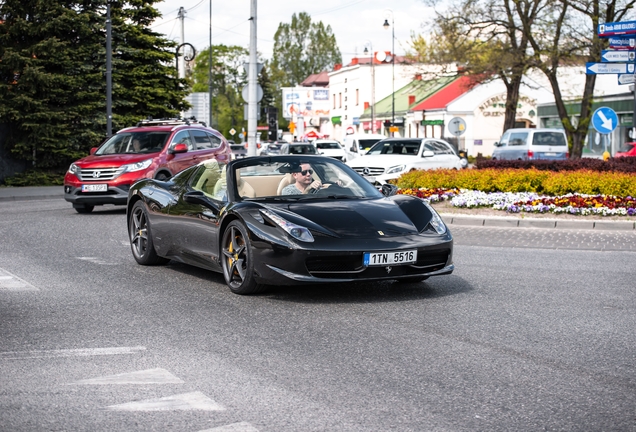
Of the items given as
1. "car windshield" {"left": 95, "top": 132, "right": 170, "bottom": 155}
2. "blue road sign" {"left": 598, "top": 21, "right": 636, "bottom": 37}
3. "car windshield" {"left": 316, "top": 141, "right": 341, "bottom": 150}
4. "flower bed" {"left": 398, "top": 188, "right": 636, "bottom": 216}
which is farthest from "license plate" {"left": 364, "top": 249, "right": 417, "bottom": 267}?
"car windshield" {"left": 316, "top": 141, "right": 341, "bottom": 150}

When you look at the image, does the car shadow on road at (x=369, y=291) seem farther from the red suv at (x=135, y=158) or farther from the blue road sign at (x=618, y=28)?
the blue road sign at (x=618, y=28)

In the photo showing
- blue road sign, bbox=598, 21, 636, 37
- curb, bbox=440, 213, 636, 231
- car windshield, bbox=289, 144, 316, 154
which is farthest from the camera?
car windshield, bbox=289, 144, 316, 154

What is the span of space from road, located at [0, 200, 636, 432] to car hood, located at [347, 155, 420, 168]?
1439cm

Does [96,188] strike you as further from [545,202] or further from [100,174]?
[545,202]

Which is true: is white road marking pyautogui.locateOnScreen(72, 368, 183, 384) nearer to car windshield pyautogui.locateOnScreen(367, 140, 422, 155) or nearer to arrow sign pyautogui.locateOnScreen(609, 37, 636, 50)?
arrow sign pyautogui.locateOnScreen(609, 37, 636, 50)

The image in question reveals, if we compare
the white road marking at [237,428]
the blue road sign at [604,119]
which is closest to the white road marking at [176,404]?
the white road marking at [237,428]

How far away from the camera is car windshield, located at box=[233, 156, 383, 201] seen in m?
9.31

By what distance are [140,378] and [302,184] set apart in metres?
4.01

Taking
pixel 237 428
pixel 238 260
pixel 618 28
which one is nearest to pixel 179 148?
pixel 618 28

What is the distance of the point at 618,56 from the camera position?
2223 centimetres

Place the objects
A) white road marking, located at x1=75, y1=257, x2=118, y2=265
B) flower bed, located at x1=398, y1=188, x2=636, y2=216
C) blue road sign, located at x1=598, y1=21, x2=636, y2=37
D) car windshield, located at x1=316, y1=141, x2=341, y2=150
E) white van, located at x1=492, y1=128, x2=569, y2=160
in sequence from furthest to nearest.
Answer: car windshield, located at x1=316, y1=141, x2=341, y2=150
white van, located at x1=492, y1=128, x2=569, y2=160
blue road sign, located at x1=598, y1=21, x2=636, y2=37
flower bed, located at x1=398, y1=188, x2=636, y2=216
white road marking, located at x1=75, y1=257, x2=118, y2=265

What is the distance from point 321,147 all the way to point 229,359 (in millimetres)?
48671

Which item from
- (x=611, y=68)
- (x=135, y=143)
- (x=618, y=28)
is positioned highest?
(x=618, y=28)

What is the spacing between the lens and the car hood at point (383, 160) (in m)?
25.3
